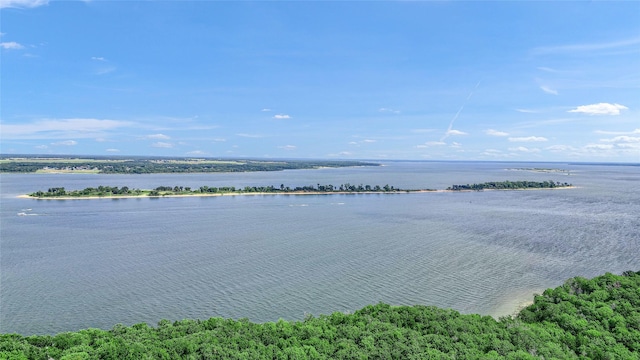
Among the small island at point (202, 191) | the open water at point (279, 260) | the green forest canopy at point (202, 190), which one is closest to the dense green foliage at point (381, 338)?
the open water at point (279, 260)

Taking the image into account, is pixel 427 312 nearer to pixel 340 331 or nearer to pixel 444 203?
pixel 340 331

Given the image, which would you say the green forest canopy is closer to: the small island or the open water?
the small island

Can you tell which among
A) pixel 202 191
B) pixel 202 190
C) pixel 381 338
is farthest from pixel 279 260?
pixel 202 190

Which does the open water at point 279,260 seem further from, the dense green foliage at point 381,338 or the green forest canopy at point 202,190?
the green forest canopy at point 202,190

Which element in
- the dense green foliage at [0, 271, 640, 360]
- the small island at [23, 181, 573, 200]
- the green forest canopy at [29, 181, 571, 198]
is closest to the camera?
the dense green foliage at [0, 271, 640, 360]

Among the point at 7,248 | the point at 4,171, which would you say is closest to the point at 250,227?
the point at 7,248

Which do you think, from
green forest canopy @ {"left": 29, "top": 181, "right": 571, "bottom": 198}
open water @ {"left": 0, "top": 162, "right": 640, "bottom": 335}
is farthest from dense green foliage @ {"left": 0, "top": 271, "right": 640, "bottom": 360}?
green forest canopy @ {"left": 29, "top": 181, "right": 571, "bottom": 198}
